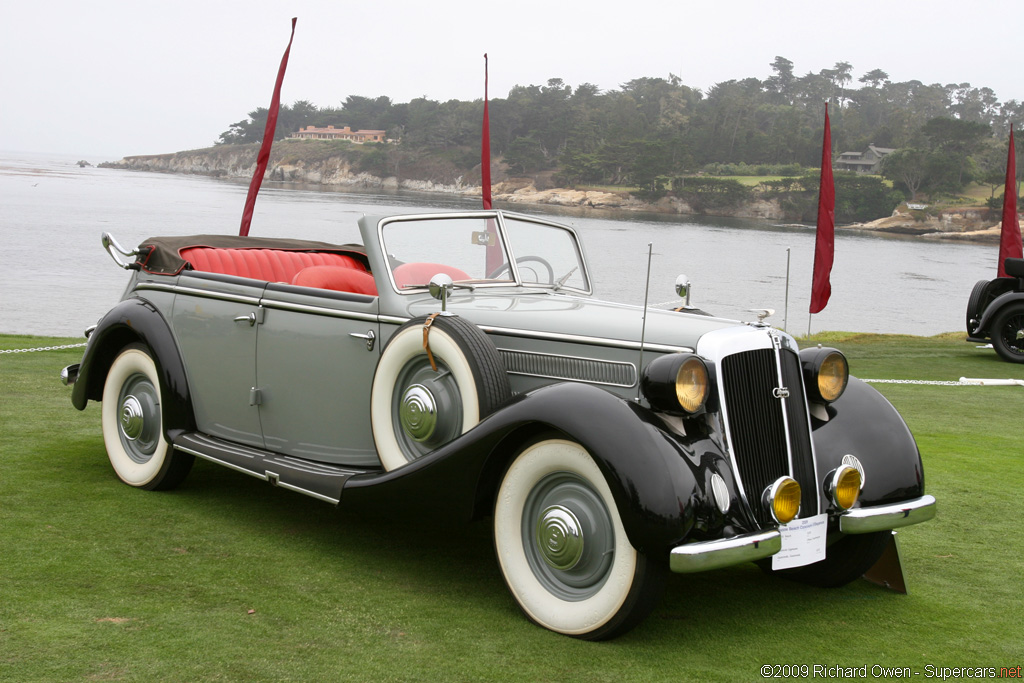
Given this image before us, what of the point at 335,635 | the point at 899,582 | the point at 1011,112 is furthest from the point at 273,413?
the point at 1011,112

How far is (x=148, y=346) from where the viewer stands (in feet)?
18.5

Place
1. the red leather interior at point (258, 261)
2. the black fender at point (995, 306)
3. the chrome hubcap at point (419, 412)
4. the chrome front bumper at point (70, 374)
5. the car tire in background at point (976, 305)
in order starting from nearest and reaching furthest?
the chrome hubcap at point (419, 412)
the red leather interior at point (258, 261)
the chrome front bumper at point (70, 374)
the black fender at point (995, 306)
the car tire in background at point (976, 305)

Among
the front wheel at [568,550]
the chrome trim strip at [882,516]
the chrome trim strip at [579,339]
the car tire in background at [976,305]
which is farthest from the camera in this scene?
the car tire in background at [976,305]

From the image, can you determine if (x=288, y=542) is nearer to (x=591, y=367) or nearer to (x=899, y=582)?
(x=591, y=367)

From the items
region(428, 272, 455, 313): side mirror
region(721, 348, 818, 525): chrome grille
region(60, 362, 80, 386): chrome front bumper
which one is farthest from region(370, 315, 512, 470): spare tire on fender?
region(60, 362, 80, 386): chrome front bumper

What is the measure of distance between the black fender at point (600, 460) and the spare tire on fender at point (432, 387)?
207mm

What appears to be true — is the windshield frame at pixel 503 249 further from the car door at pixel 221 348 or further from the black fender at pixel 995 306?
the black fender at pixel 995 306

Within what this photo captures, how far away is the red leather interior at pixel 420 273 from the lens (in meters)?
4.82

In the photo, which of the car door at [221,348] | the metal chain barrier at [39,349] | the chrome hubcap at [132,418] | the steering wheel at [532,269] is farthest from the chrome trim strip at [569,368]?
the metal chain barrier at [39,349]

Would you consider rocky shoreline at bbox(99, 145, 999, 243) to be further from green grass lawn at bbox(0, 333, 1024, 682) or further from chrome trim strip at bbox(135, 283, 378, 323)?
green grass lawn at bbox(0, 333, 1024, 682)

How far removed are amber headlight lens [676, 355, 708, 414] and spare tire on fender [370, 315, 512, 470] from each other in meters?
0.87

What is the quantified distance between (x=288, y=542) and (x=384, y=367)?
1.10 m

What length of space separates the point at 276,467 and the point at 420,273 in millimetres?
1266

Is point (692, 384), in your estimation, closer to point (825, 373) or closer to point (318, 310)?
point (825, 373)
